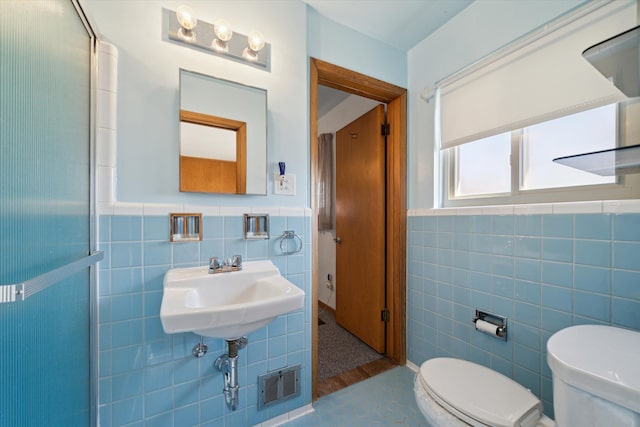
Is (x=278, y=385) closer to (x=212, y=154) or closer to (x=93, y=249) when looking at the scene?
(x=93, y=249)

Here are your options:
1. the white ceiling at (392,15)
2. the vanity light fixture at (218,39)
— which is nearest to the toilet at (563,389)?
the vanity light fixture at (218,39)

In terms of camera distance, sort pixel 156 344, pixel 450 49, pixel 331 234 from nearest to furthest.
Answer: pixel 156 344 < pixel 450 49 < pixel 331 234

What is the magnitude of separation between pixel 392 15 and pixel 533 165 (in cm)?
121

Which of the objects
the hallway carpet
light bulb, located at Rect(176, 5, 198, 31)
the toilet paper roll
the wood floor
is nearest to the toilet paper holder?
the toilet paper roll

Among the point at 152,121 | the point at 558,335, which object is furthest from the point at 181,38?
the point at 558,335

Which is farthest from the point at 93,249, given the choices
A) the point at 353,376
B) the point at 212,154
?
the point at 353,376

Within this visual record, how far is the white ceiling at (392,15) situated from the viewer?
1.42 m

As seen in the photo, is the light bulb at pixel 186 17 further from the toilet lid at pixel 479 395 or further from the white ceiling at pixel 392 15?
the toilet lid at pixel 479 395

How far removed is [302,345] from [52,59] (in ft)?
4.97

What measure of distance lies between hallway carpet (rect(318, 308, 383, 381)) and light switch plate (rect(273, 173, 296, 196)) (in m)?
1.32

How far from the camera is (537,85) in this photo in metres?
1.16

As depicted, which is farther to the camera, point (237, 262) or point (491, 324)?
point (491, 324)

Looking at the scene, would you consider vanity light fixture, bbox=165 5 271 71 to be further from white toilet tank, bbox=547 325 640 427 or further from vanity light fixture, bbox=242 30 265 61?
white toilet tank, bbox=547 325 640 427

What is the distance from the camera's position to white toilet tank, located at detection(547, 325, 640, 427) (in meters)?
0.49
